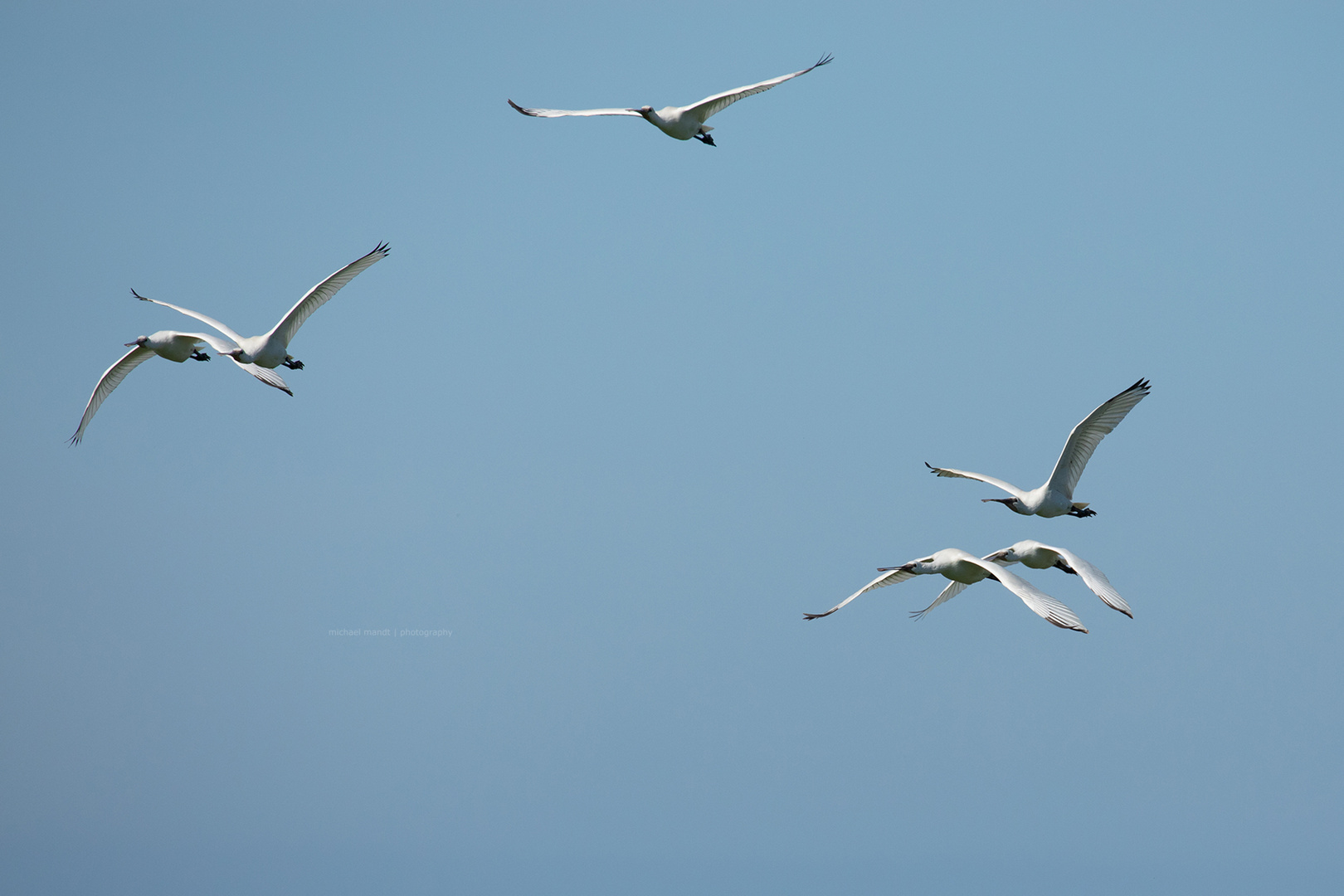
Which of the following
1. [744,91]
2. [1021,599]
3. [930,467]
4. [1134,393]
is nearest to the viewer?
[1021,599]

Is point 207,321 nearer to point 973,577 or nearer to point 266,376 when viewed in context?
point 266,376

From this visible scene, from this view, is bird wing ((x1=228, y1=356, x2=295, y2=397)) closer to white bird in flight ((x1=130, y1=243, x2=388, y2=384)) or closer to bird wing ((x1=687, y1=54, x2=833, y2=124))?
white bird in flight ((x1=130, y1=243, x2=388, y2=384))

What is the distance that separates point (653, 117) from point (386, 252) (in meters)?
7.38

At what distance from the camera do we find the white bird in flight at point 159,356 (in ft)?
103

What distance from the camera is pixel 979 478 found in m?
32.1

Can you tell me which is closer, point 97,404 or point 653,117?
point 653,117

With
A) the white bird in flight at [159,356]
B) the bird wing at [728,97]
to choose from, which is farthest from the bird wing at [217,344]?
the bird wing at [728,97]

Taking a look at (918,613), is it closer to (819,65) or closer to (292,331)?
(819,65)

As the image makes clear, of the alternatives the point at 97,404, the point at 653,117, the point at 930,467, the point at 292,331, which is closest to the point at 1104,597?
the point at 930,467

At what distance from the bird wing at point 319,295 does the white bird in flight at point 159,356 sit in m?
1.13

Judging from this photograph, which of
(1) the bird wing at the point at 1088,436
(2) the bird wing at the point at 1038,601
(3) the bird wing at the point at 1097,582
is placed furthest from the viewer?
(1) the bird wing at the point at 1088,436

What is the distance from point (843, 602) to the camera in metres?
30.2

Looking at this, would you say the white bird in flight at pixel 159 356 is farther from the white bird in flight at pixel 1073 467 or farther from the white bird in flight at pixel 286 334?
the white bird in flight at pixel 1073 467

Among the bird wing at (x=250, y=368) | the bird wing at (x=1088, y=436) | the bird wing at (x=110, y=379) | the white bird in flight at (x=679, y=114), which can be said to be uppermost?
the white bird in flight at (x=679, y=114)
